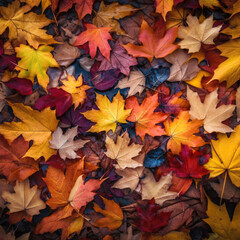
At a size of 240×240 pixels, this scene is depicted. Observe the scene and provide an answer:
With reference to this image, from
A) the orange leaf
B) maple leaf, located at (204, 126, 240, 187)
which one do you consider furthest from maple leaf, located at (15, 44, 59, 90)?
maple leaf, located at (204, 126, 240, 187)

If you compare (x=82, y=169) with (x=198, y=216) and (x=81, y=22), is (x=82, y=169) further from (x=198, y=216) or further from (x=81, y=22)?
(x=81, y=22)

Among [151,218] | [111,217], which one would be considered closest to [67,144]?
[111,217]

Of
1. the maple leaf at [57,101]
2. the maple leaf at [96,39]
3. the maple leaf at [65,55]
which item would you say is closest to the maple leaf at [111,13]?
the maple leaf at [96,39]

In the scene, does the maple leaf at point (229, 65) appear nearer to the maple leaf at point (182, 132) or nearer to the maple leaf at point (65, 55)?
the maple leaf at point (182, 132)

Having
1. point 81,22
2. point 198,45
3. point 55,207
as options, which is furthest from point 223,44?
point 55,207

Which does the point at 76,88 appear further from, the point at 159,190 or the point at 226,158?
the point at 226,158

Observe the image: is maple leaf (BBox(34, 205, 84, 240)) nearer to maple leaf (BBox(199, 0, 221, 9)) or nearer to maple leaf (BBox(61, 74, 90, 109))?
maple leaf (BBox(61, 74, 90, 109))
